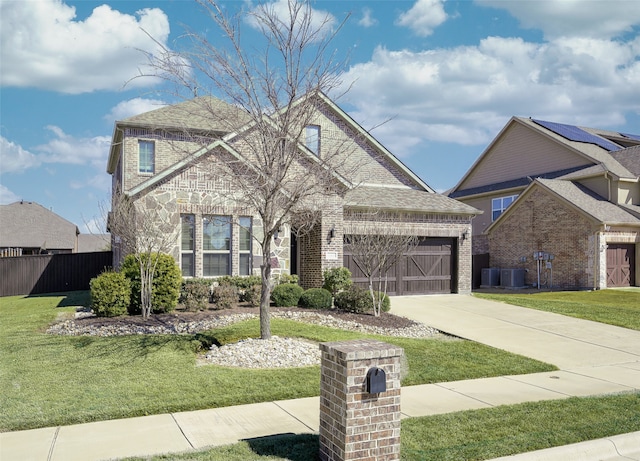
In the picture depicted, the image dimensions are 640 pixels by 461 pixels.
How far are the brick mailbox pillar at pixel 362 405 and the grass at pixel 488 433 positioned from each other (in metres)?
0.38

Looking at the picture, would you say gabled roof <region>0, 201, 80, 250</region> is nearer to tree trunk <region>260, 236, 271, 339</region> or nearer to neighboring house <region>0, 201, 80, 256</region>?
neighboring house <region>0, 201, 80, 256</region>

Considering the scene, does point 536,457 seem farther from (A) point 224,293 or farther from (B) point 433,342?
(A) point 224,293

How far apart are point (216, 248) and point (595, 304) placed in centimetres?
1368

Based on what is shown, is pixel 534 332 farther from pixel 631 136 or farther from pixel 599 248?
pixel 631 136

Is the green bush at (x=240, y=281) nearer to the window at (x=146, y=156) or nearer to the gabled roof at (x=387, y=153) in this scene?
the window at (x=146, y=156)

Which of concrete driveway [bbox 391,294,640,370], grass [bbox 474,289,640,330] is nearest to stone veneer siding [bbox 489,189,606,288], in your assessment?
grass [bbox 474,289,640,330]

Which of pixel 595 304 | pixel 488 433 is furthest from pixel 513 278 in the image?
pixel 488 433

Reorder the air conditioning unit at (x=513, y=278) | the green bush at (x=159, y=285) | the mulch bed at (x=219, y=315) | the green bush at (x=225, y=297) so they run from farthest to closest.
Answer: the air conditioning unit at (x=513, y=278), the green bush at (x=225, y=297), the green bush at (x=159, y=285), the mulch bed at (x=219, y=315)

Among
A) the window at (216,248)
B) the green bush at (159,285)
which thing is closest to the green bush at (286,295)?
the window at (216,248)

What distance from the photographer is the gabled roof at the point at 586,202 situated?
2427 cm

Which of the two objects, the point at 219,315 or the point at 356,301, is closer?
the point at 219,315

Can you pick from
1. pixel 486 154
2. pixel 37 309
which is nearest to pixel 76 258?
pixel 37 309

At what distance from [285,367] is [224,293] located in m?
Result: 6.26

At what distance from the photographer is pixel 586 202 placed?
25.6 m
